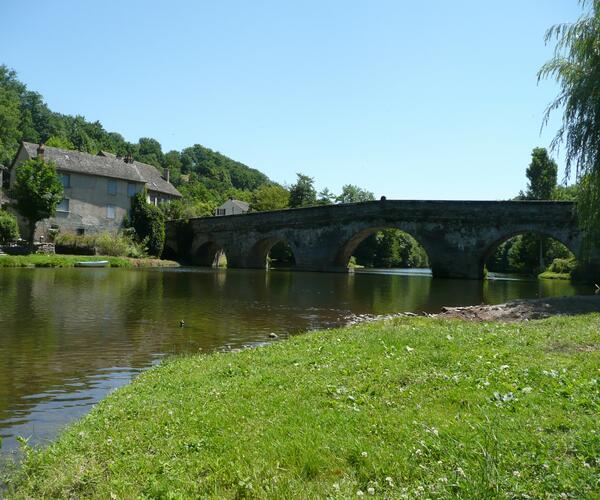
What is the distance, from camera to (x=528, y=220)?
3603 centimetres

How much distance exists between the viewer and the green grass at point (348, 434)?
3.78 metres

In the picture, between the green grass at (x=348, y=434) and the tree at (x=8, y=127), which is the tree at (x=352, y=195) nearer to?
the tree at (x=8, y=127)

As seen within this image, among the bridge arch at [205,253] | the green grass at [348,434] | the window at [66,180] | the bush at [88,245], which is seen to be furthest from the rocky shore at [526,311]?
the window at [66,180]

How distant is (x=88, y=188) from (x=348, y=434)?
53.8 meters

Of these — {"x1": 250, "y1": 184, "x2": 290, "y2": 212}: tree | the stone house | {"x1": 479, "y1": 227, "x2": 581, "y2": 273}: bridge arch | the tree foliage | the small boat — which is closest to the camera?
{"x1": 479, "y1": 227, "x2": 581, "y2": 273}: bridge arch

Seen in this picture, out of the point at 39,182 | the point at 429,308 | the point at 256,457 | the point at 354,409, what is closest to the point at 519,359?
the point at 354,409

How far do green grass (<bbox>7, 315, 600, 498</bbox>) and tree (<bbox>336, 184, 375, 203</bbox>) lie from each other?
285 feet

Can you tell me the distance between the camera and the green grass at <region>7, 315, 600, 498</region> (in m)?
3.78

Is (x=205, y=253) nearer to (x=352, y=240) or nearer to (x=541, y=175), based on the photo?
(x=352, y=240)

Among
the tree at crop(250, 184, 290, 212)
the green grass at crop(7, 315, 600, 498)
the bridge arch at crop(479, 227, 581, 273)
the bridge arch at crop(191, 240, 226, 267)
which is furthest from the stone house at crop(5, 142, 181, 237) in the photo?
the green grass at crop(7, 315, 600, 498)

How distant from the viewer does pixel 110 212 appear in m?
54.4

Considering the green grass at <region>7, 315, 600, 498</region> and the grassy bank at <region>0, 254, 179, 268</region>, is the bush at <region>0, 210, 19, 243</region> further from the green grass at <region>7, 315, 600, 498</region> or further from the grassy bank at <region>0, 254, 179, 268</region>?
the green grass at <region>7, 315, 600, 498</region>

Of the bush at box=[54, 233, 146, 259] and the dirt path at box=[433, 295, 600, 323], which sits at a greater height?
the bush at box=[54, 233, 146, 259]

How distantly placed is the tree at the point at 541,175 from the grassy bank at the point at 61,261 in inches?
1898
